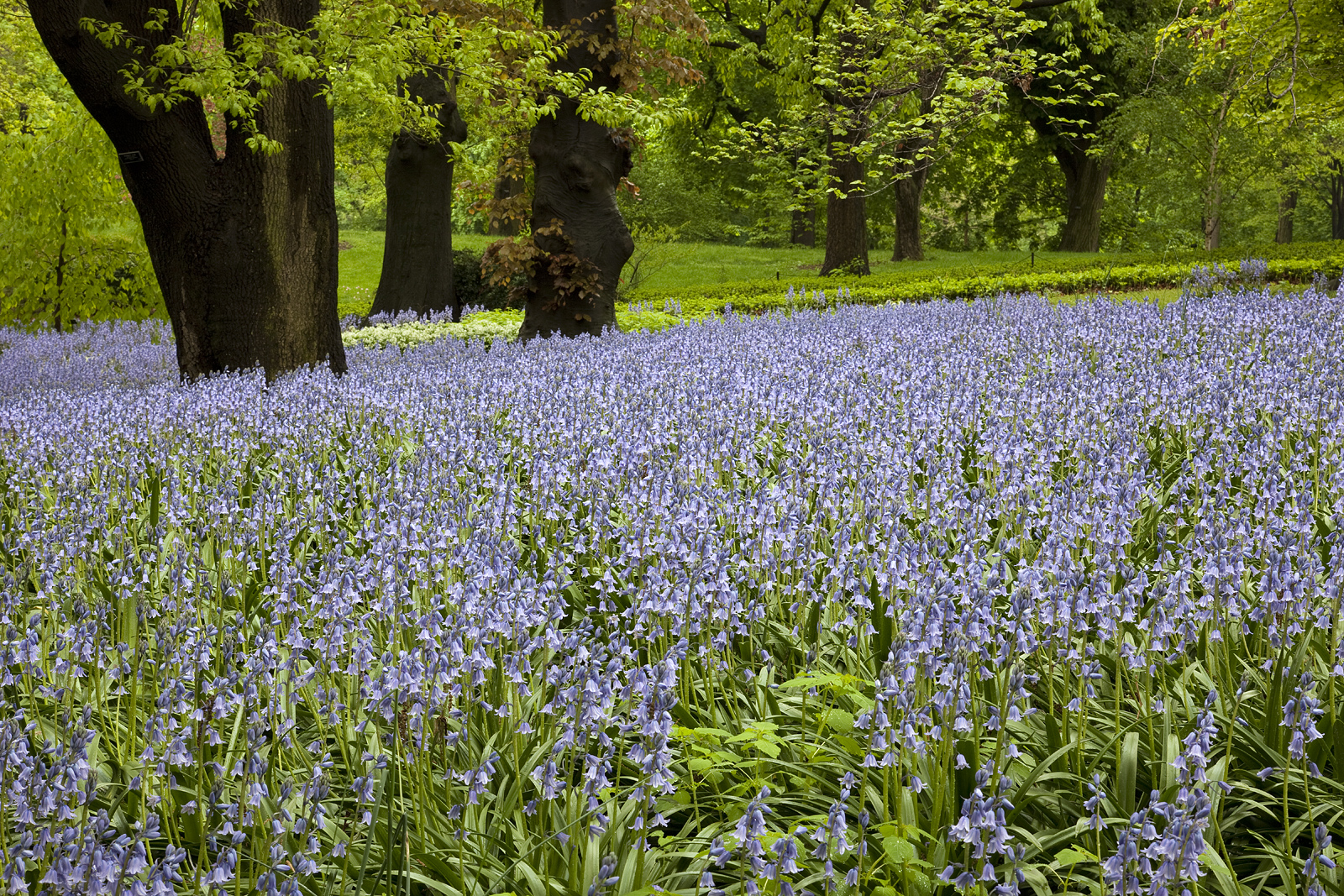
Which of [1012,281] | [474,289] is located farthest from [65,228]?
[1012,281]

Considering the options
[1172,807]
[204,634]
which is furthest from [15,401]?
[1172,807]

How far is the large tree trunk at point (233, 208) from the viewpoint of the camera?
28.8 feet

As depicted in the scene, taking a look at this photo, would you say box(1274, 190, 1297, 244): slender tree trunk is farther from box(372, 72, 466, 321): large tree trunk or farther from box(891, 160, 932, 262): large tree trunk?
box(372, 72, 466, 321): large tree trunk

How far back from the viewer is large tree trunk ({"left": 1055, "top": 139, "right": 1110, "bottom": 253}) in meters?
30.1

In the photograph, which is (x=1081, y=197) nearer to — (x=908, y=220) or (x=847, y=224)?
(x=908, y=220)

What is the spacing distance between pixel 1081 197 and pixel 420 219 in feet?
72.6

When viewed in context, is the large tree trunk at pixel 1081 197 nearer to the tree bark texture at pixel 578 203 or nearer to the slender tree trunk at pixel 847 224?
the slender tree trunk at pixel 847 224

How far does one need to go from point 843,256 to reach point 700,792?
70.7 ft

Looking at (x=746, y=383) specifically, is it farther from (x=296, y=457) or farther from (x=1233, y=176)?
(x=1233, y=176)

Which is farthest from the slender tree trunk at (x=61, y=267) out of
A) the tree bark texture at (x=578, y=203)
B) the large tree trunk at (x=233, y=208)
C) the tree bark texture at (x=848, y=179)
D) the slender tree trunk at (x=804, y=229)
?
the slender tree trunk at (x=804, y=229)

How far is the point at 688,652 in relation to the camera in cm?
346

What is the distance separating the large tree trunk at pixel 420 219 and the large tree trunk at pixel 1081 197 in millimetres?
20452

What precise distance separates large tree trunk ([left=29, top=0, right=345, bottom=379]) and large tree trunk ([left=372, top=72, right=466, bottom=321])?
7.69 m

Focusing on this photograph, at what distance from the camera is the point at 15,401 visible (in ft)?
25.5
